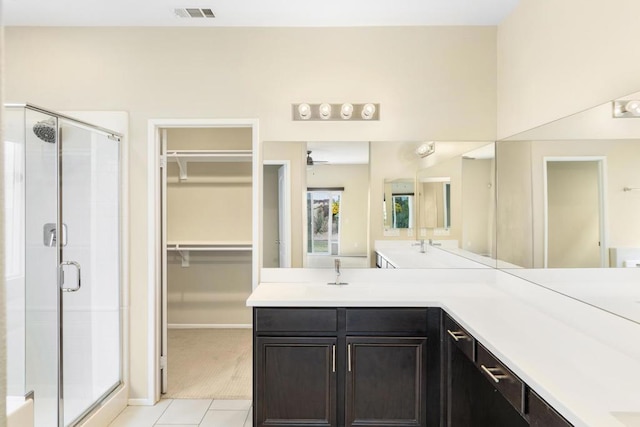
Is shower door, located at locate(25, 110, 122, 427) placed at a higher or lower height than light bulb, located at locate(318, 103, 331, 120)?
lower

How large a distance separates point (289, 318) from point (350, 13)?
2.01 meters

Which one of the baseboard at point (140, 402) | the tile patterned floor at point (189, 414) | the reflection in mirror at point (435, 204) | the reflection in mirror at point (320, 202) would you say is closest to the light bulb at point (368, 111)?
the reflection in mirror at point (320, 202)

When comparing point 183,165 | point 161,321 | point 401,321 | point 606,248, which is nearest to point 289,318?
point 401,321

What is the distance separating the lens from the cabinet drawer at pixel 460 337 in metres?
1.90

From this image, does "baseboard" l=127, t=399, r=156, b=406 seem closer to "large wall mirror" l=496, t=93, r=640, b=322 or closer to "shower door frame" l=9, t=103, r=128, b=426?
"shower door frame" l=9, t=103, r=128, b=426

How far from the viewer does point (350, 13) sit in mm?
2734

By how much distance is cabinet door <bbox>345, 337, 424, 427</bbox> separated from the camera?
7.70 feet

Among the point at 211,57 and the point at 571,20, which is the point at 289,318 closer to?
the point at 211,57

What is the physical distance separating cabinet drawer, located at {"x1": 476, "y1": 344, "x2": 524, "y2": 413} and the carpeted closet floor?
1.92 meters

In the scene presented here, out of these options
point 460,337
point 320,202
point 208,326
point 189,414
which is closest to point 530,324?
point 460,337

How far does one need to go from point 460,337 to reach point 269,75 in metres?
2.12

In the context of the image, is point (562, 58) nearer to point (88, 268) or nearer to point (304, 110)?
point (304, 110)

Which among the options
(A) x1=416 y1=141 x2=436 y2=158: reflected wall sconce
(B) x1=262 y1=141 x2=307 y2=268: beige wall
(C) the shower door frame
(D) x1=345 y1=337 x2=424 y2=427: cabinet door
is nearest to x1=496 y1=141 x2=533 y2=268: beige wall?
(A) x1=416 y1=141 x2=436 y2=158: reflected wall sconce

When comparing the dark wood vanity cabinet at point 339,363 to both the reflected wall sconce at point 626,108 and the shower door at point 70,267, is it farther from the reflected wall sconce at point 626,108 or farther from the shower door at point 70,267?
the reflected wall sconce at point 626,108
